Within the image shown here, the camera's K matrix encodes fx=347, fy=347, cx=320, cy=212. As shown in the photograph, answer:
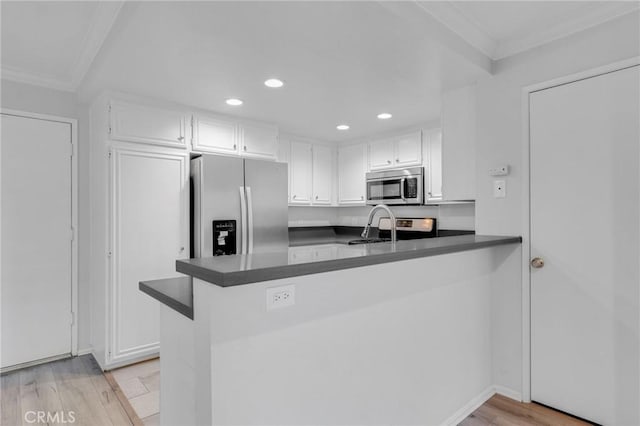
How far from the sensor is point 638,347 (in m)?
1.88

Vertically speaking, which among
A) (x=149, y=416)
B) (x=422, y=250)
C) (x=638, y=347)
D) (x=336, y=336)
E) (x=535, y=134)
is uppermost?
(x=535, y=134)

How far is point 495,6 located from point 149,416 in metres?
3.15

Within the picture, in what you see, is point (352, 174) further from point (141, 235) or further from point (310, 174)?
point (141, 235)

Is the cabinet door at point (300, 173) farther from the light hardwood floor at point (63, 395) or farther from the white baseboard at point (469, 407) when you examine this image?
the white baseboard at point (469, 407)

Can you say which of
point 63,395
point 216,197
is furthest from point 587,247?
point 63,395

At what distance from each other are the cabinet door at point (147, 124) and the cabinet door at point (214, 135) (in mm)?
126

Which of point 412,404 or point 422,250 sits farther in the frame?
point 412,404

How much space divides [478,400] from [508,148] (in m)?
1.64

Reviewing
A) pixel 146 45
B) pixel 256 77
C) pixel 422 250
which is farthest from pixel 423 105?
pixel 146 45

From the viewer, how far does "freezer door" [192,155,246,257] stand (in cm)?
304

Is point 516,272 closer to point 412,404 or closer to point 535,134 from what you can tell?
point 535,134

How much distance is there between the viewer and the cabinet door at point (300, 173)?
433 centimetres

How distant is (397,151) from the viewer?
13.4ft

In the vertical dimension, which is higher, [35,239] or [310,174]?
[310,174]
